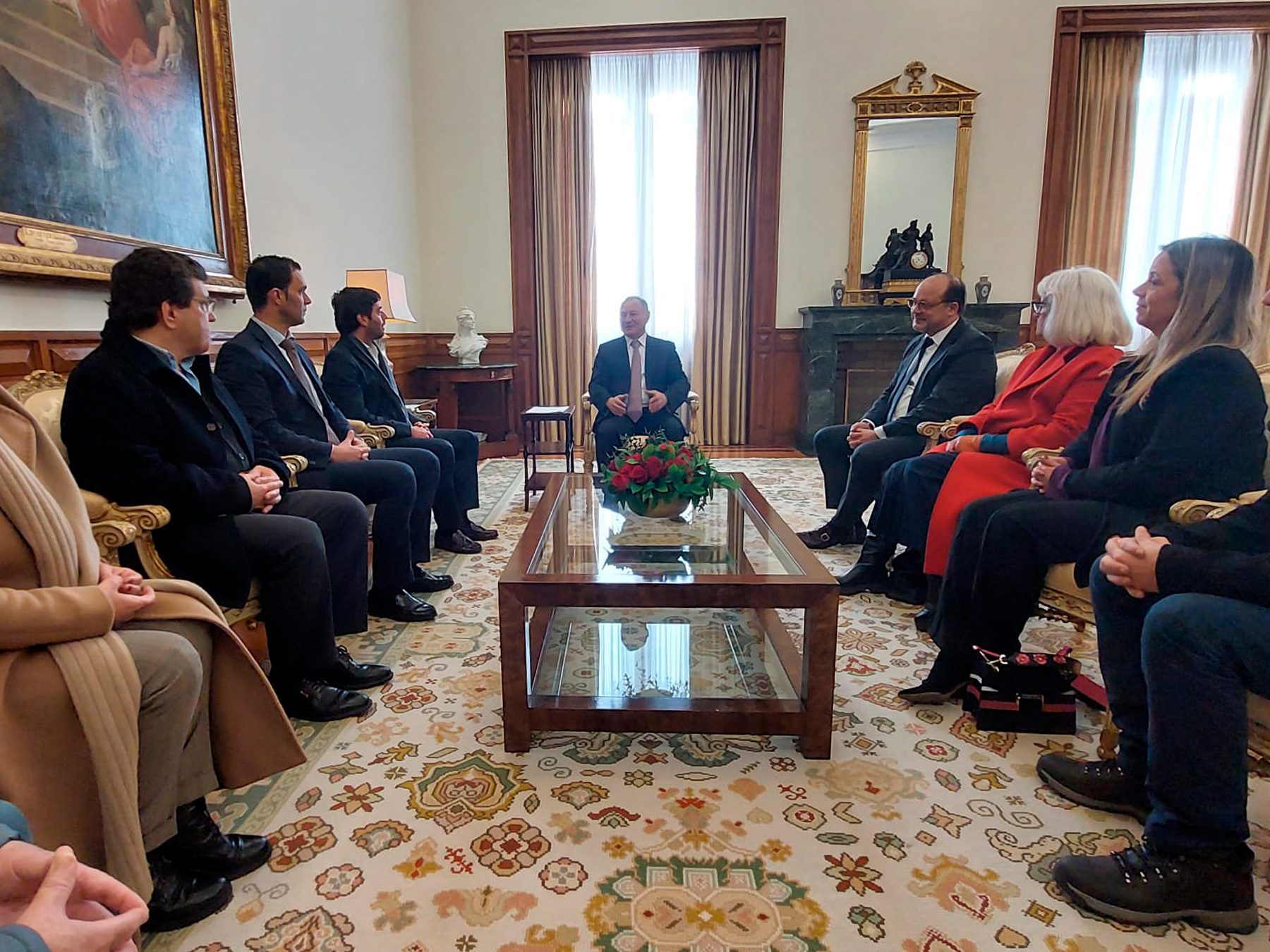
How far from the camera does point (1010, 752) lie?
1873mm

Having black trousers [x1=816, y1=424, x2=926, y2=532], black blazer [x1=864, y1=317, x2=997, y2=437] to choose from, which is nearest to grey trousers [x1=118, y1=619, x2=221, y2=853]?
black trousers [x1=816, y1=424, x2=926, y2=532]

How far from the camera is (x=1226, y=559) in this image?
4.45ft

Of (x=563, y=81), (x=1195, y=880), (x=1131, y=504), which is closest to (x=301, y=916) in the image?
(x=1195, y=880)

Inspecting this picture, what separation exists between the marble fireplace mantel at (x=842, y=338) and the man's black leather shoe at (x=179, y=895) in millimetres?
5340

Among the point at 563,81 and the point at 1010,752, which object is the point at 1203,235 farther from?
the point at 563,81

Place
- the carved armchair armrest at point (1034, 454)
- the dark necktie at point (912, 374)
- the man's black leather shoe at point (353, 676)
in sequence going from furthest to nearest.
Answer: the dark necktie at point (912, 374)
the carved armchair armrest at point (1034, 454)
the man's black leather shoe at point (353, 676)

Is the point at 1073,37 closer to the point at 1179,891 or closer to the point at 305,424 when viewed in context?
the point at 305,424

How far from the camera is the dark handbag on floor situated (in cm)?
195

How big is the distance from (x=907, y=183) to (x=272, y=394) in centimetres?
517

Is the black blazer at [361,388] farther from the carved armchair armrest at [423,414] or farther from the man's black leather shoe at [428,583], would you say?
the man's black leather shoe at [428,583]

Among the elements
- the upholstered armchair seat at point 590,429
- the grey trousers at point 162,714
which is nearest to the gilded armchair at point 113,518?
the grey trousers at point 162,714

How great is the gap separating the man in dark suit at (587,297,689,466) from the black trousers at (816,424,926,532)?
1.03m

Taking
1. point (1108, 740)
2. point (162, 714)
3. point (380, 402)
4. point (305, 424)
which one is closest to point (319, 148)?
point (380, 402)

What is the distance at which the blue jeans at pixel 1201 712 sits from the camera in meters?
1.27
